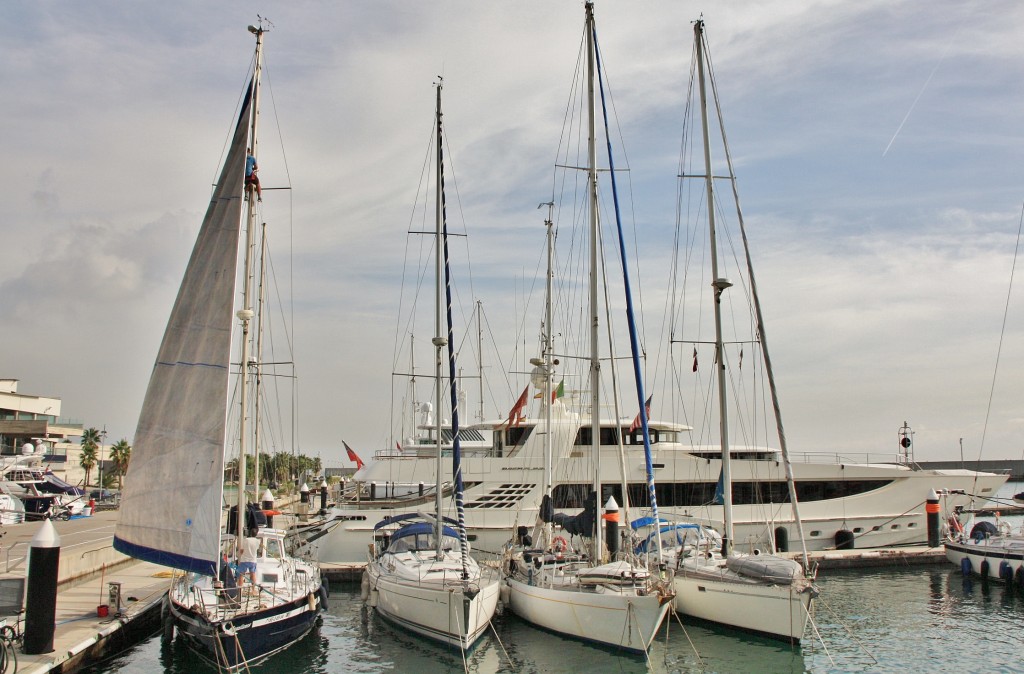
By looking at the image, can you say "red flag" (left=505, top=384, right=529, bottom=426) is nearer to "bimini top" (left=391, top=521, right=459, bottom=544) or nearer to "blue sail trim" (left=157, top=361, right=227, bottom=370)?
"bimini top" (left=391, top=521, right=459, bottom=544)

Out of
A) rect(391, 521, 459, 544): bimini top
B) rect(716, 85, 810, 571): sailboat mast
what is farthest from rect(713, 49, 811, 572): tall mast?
rect(391, 521, 459, 544): bimini top

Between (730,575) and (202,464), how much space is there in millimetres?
11793

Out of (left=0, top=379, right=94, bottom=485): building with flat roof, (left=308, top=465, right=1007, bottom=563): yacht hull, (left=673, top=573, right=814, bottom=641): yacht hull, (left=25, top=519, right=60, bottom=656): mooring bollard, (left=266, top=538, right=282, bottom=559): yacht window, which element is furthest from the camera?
(left=0, top=379, right=94, bottom=485): building with flat roof

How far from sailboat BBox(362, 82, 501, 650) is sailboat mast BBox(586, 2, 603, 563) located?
3264mm

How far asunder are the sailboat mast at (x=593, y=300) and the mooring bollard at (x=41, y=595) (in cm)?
1147

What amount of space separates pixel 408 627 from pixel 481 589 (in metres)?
2.40

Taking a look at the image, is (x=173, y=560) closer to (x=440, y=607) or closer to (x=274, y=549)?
(x=440, y=607)

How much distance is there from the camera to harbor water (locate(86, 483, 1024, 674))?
615 inches

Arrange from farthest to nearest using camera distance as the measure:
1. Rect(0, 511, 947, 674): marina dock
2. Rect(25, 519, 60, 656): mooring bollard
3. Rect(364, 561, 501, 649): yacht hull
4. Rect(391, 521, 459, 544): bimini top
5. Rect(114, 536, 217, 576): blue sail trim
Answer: Rect(391, 521, 459, 544): bimini top < Rect(364, 561, 501, 649): yacht hull < Rect(0, 511, 947, 674): marina dock < Rect(114, 536, 217, 576): blue sail trim < Rect(25, 519, 60, 656): mooring bollard

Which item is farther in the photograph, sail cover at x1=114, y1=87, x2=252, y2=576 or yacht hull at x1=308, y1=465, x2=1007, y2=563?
yacht hull at x1=308, y1=465, x2=1007, y2=563

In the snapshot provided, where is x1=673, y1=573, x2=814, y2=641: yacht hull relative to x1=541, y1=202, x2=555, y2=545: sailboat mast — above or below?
below

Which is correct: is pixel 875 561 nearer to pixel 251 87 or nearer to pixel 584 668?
pixel 584 668

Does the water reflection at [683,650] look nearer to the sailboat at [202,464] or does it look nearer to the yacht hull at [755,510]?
the sailboat at [202,464]

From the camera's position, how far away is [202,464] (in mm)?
14094
